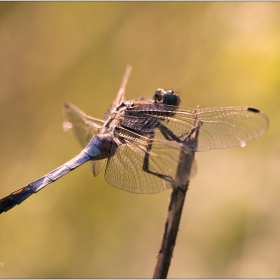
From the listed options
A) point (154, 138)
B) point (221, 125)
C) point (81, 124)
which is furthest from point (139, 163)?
point (81, 124)

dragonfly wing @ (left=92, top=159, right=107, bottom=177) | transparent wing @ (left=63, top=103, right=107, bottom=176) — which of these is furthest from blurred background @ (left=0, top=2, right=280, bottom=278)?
dragonfly wing @ (left=92, top=159, right=107, bottom=177)

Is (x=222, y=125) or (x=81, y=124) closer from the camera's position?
(x=222, y=125)

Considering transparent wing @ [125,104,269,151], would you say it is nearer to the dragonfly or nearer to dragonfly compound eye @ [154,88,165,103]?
the dragonfly

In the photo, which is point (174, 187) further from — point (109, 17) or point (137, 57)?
point (109, 17)

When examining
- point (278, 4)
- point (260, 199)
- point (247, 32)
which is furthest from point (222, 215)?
point (278, 4)

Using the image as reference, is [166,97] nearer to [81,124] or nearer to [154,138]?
[154,138]
